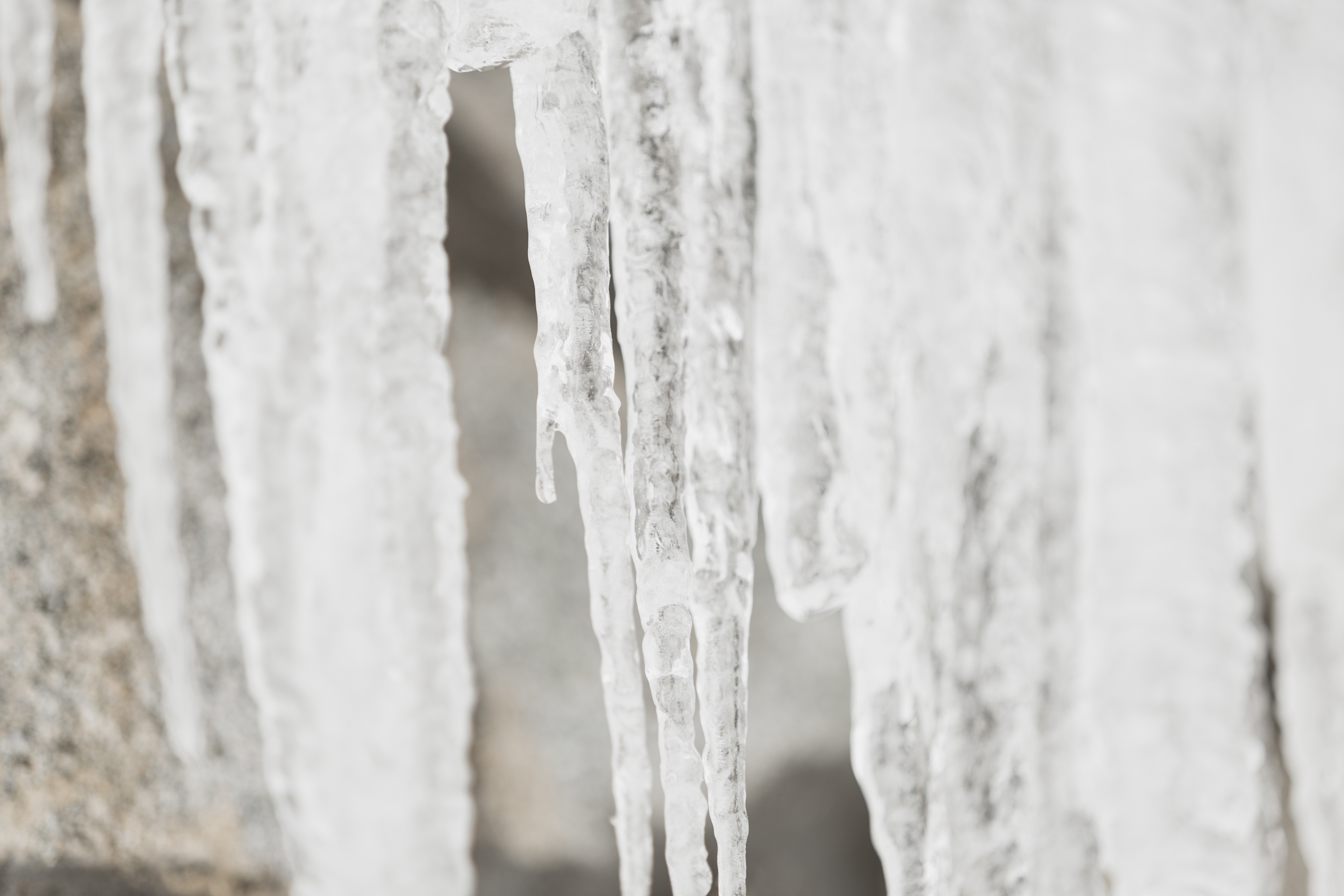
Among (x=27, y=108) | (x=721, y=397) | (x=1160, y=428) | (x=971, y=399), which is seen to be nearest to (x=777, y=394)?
(x=721, y=397)

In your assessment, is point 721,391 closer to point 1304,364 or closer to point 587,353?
point 587,353

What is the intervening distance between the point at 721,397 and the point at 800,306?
7 cm

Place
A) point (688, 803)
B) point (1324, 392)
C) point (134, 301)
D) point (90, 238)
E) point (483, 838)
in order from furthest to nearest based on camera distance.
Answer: point (483, 838) < point (1324, 392) < point (90, 238) < point (134, 301) < point (688, 803)

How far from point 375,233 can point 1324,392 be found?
2.63ft

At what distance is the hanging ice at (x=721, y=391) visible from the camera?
18.8 inches

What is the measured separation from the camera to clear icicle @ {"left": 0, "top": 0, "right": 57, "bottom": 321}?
623 mm

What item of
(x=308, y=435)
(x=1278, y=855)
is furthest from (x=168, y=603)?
(x=1278, y=855)

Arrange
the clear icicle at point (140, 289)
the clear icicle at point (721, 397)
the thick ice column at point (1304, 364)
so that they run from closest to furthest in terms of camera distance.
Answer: the clear icicle at point (721, 397)
the clear icicle at point (140, 289)
the thick ice column at point (1304, 364)

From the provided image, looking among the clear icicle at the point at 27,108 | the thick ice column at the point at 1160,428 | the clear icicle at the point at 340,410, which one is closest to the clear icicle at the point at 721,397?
the clear icicle at the point at 340,410

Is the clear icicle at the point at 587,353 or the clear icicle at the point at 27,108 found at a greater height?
the clear icicle at the point at 27,108

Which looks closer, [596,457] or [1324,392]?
[596,457]

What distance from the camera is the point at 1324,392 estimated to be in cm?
83

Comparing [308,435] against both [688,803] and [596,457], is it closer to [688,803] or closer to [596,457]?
[596,457]

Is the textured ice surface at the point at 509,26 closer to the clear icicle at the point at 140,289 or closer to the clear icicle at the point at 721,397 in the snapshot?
the clear icicle at the point at 721,397
